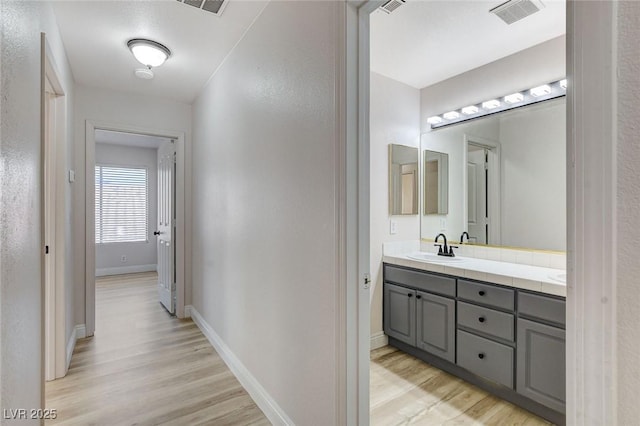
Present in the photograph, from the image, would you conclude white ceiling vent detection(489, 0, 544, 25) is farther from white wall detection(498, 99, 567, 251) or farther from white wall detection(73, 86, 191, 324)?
white wall detection(73, 86, 191, 324)

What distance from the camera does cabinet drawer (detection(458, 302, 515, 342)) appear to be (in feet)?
6.63

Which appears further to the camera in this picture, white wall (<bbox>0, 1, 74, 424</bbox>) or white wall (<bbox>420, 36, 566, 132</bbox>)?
white wall (<bbox>420, 36, 566, 132</bbox>)

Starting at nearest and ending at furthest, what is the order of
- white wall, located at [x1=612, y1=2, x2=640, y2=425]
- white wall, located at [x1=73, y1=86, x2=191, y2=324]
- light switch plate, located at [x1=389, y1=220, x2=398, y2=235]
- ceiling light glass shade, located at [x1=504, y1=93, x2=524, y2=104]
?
1. white wall, located at [x1=612, y1=2, x2=640, y2=425]
2. ceiling light glass shade, located at [x1=504, y1=93, x2=524, y2=104]
3. light switch plate, located at [x1=389, y1=220, x2=398, y2=235]
4. white wall, located at [x1=73, y1=86, x2=191, y2=324]

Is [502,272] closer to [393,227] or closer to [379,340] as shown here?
[393,227]

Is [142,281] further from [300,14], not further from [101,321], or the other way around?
[300,14]

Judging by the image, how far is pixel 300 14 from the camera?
5.45 ft

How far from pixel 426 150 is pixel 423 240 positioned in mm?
909

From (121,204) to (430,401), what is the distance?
636 cm

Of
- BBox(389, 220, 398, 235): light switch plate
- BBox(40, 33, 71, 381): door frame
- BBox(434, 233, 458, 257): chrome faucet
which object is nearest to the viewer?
BBox(40, 33, 71, 381): door frame

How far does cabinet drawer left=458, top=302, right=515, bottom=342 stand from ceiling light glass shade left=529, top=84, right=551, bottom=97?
5.36 ft

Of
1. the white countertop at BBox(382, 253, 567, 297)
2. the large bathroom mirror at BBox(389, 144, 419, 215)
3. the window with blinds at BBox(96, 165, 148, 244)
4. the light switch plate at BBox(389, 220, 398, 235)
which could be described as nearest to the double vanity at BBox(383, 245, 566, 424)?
the white countertop at BBox(382, 253, 567, 297)

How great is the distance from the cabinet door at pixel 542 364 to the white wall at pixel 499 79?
5.79 feet

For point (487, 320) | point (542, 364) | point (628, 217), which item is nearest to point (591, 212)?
point (628, 217)

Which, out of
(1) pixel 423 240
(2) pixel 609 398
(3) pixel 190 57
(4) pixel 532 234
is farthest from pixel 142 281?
(2) pixel 609 398
